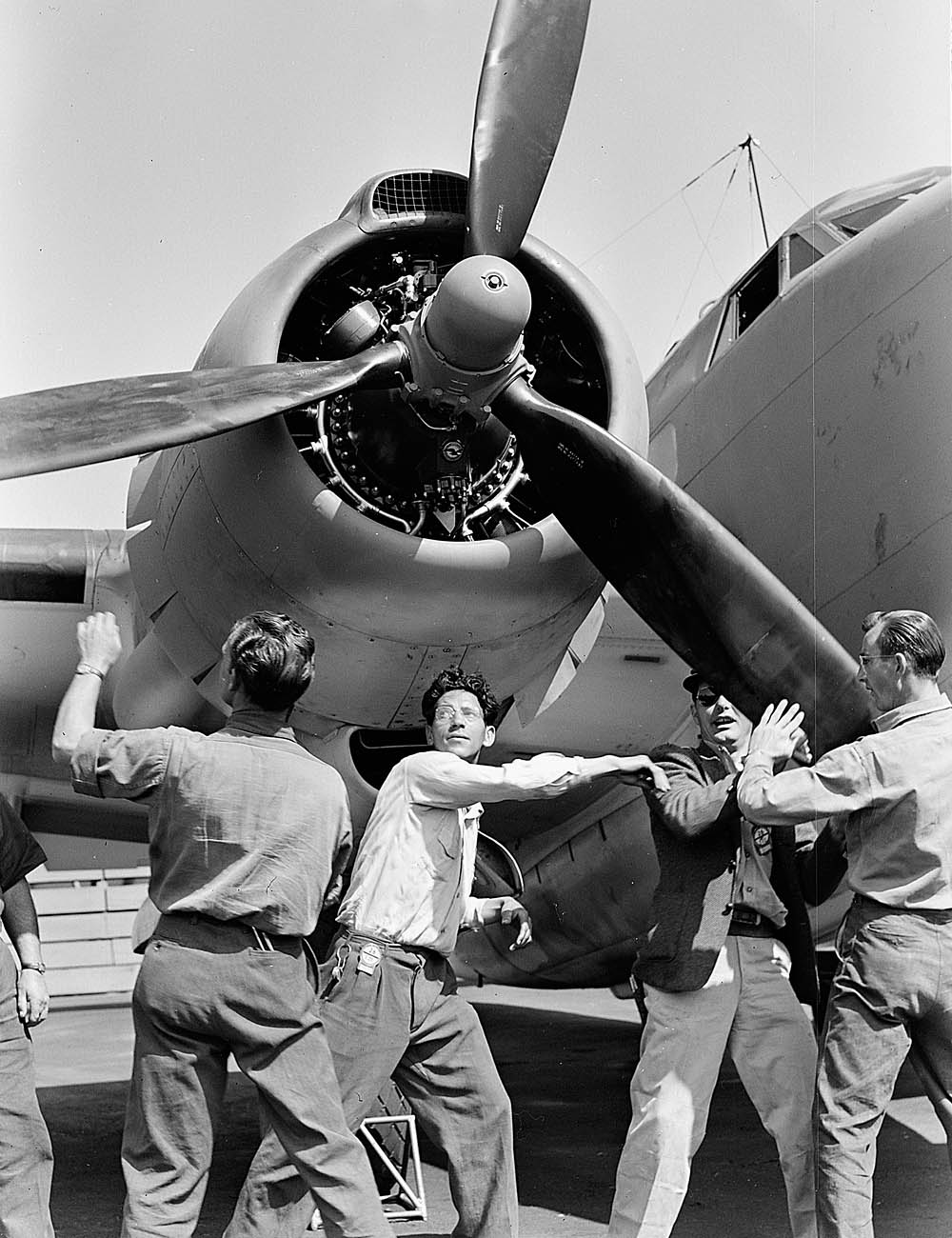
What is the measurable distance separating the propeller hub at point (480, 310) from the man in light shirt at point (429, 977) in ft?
4.03

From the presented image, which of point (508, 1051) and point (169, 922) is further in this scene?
point (508, 1051)

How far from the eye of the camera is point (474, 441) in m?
4.71

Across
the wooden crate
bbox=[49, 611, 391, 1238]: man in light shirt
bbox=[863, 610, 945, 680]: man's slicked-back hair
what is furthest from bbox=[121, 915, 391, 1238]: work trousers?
A: the wooden crate

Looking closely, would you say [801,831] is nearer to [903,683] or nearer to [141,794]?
[903,683]

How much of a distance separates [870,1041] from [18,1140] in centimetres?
202

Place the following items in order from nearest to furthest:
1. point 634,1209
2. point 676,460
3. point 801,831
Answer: point 634,1209 → point 801,831 → point 676,460

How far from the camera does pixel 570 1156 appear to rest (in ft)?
18.3

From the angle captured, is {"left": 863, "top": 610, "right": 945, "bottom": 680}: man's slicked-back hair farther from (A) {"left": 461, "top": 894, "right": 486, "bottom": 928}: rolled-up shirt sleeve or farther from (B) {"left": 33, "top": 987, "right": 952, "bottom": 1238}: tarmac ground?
(B) {"left": 33, "top": 987, "right": 952, "bottom": 1238}: tarmac ground

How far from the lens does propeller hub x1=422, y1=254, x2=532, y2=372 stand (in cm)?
396

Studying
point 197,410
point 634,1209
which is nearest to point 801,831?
point 634,1209

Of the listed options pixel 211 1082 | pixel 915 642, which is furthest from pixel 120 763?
pixel 915 642

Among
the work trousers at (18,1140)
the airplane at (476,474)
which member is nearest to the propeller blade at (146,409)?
the airplane at (476,474)

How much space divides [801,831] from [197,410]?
210 centimetres

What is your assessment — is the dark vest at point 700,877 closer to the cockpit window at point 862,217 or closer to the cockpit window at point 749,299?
the cockpit window at point 749,299
